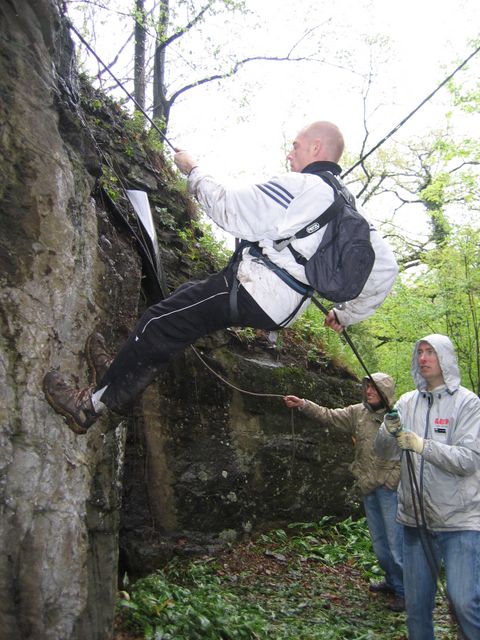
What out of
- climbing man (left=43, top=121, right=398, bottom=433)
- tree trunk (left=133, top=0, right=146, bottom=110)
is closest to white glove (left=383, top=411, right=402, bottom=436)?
climbing man (left=43, top=121, right=398, bottom=433)

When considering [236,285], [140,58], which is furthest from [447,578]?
[140,58]

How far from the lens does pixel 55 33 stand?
166 inches

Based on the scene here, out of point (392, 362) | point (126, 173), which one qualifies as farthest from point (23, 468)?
point (392, 362)

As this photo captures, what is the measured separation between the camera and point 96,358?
13.0 ft

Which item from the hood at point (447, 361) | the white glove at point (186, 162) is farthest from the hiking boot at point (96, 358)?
the hood at point (447, 361)

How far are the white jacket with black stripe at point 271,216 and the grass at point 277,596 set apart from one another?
2.75m

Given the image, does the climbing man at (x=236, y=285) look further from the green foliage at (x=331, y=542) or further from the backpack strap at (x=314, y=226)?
the green foliage at (x=331, y=542)

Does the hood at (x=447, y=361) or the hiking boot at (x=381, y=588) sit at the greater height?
the hood at (x=447, y=361)

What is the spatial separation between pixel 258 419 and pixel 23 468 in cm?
456

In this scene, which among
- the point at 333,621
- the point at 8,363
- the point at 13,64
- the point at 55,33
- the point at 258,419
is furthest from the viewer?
the point at 258,419

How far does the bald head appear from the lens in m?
3.73

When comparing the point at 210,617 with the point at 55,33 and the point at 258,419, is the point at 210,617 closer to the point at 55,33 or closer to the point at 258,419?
the point at 258,419

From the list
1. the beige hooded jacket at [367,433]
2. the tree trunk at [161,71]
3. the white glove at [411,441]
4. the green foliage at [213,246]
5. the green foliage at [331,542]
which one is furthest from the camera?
the tree trunk at [161,71]

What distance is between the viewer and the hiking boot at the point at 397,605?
5.84 m
